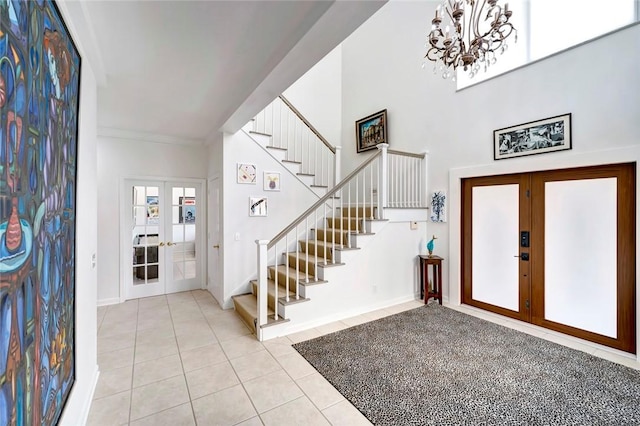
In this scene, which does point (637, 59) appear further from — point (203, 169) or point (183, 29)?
point (203, 169)

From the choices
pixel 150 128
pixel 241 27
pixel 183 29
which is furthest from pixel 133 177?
pixel 241 27

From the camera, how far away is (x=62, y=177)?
154 cm

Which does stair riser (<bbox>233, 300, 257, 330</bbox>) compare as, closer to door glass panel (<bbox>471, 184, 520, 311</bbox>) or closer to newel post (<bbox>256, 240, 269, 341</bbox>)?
newel post (<bbox>256, 240, 269, 341</bbox>)

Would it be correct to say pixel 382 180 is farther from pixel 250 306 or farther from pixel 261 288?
pixel 250 306

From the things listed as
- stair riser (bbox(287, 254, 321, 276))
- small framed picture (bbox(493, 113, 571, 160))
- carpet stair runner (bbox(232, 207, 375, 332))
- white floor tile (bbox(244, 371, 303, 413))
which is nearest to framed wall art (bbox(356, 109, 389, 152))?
carpet stair runner (bbox(232, 207, 375, 332))

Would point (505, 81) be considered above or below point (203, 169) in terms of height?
above

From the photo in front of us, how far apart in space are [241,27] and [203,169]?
358 cm

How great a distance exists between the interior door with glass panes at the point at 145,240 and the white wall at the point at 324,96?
3314 millimetres

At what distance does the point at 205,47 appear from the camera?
7.43ft

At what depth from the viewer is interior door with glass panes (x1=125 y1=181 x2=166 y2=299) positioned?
4.71m

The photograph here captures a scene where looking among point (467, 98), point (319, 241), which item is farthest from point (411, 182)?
point (319, 241)

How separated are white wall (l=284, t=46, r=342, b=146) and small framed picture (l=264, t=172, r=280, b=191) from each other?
215cm

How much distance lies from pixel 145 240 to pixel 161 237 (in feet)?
0.80

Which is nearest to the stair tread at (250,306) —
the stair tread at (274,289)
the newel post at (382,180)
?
the stair tread at (274,289)
